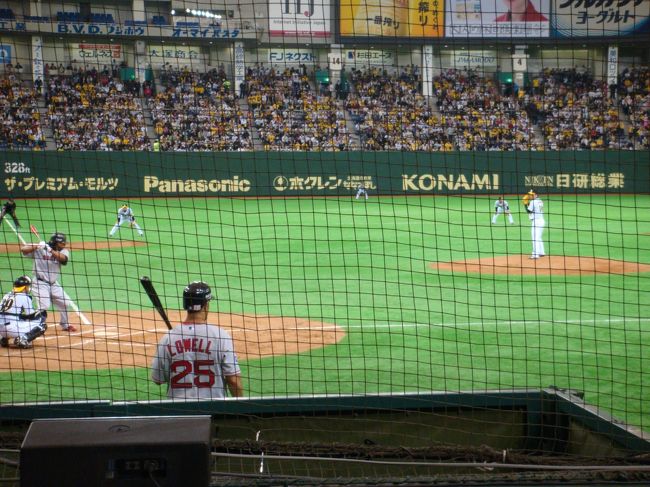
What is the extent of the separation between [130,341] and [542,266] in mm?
9991

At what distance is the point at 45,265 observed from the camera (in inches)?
456

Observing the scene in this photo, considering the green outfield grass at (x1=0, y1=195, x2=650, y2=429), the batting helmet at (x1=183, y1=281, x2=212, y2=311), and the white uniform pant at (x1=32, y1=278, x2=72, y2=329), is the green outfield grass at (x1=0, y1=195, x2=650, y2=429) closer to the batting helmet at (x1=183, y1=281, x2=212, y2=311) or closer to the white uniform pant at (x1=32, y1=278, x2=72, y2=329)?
the white uniform pant at (x1=32, y1=278, x2=72, y2=329)

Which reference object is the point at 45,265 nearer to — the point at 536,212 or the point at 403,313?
the point at 403,313

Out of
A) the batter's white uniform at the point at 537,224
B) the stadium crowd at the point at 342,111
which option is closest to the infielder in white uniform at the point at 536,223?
the batter's white uniform at the point at 537,224

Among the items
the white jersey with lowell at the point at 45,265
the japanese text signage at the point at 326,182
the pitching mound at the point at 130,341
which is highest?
the japanese text signage at the point at 326,182

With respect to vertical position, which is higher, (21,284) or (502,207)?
(502,207)

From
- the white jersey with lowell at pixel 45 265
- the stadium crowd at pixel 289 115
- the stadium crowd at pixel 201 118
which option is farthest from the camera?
the stadium crowd at pixel 289 115

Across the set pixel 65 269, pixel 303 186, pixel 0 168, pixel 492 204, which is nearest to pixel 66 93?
pixel 0 168

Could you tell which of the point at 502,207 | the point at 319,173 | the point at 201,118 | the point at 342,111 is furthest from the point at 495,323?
the point at 319,173

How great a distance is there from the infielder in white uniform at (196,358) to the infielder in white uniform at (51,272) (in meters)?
5.71

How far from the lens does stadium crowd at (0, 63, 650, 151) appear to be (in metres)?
20.4

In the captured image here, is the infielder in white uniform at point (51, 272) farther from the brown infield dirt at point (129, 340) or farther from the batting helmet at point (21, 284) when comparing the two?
the batting helmet at point (21, 284)

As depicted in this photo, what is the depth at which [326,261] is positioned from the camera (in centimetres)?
1872

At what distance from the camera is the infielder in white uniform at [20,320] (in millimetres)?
10258
